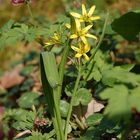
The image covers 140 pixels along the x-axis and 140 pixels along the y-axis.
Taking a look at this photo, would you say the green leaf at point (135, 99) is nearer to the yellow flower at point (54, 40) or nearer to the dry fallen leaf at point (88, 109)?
the yellow flower at point (54, 40)

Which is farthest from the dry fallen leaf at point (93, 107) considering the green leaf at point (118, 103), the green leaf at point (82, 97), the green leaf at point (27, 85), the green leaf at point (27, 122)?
the green leaf at point (118, 103)

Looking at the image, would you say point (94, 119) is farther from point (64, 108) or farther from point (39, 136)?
point (39, 136)

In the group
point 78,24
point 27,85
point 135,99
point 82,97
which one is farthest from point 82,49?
point 27,85

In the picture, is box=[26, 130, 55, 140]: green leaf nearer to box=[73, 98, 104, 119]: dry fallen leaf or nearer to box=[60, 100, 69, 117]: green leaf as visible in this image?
box=[60, 100, 69, 117]: green leaf

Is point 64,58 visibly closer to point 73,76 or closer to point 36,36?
point 36,36

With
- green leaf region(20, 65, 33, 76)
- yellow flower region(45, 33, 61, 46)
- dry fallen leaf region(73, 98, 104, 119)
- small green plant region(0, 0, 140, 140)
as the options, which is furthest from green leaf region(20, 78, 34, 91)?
yellow flower region(45, 33, 61, 46)
